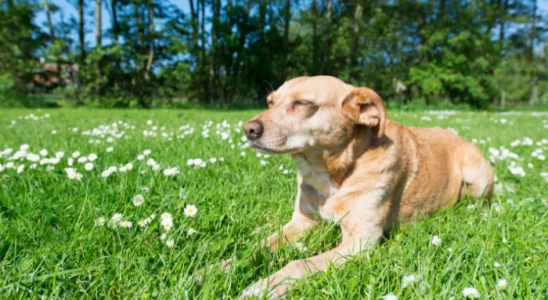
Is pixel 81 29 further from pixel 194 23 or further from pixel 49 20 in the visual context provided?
pixel 194 23

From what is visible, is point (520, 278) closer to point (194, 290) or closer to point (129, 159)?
point (194, 290)

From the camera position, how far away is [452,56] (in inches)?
1238

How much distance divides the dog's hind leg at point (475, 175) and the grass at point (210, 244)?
0.66 feet

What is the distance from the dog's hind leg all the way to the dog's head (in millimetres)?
1531

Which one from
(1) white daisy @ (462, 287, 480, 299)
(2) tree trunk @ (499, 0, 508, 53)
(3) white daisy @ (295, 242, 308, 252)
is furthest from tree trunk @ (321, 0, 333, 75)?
(1) white daisy @ (462, 287, 480, 299)

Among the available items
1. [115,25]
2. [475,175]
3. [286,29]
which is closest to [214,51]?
[286,29]

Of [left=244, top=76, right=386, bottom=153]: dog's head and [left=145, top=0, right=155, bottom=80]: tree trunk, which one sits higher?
[left=145, top=0, right=155, bottom=80]: tree trunk

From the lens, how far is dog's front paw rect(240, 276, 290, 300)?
1901mm

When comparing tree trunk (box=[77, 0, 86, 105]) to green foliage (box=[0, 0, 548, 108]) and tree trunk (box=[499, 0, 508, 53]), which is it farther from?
tree trunk (box=[499, 0, 508, 53])

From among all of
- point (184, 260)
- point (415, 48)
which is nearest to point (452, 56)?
point (415, 48)

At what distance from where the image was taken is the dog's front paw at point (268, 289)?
6.24 feet

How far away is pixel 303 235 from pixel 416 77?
33.3 m

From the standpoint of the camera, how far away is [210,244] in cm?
234

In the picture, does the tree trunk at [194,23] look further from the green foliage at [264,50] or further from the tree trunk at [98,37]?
the tree trunk at [98,37]
